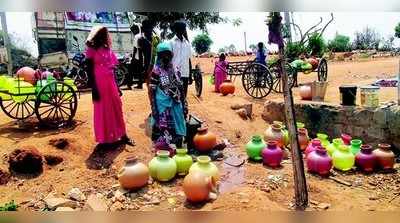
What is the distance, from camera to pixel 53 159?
3.19 meters

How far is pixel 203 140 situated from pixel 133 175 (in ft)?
3.07

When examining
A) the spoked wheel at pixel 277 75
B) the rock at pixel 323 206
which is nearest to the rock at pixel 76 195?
the rock at pixel 323 206

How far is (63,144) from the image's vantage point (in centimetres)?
334

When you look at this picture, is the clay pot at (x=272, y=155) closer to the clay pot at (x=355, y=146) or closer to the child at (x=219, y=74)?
the clay pot at (x=355, y=146)

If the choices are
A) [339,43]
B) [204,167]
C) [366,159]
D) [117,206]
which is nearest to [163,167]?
[204,167]

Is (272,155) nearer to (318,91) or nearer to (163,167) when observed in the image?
(163,167)

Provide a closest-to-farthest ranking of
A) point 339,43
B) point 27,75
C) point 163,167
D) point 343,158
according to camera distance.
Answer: point 163,167 → point 343,158 → point 27,75 → point 339,43

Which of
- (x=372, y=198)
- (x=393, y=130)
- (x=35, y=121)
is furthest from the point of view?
(x=393, y=130)

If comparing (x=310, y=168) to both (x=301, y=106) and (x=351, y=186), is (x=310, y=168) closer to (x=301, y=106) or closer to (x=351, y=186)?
(x=351, y=186)

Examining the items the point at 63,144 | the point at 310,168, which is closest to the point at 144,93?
the point at 63,144

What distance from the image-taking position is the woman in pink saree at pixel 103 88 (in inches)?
123

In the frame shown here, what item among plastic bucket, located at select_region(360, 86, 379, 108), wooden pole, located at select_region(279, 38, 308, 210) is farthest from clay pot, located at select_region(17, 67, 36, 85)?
plastic bucket, located at select_region(360, 86, 379, 108)

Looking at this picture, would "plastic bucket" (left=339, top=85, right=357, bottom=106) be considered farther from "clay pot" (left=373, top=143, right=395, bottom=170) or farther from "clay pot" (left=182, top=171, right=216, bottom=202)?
"clay pot" (left=182, top=171, right=216, bottom=202)
